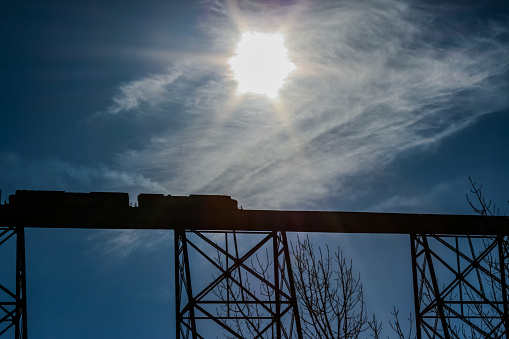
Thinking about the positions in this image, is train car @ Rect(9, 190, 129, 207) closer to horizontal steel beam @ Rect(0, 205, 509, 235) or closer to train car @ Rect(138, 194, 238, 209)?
horizontal steel beam @ Rect(0, 205, 509, 235)

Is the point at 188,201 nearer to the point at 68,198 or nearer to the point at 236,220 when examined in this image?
the point at 236,220

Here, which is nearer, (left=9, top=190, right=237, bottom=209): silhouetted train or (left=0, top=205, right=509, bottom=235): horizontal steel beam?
(left=0, top=205, right=509, bottom=235): horizontal steel beam

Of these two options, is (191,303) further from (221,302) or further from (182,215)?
(182,215)

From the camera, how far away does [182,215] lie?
579 inches

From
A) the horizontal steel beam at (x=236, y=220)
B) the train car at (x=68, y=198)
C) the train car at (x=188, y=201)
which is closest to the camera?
the horizontal steel beam at (x=236, y=220)

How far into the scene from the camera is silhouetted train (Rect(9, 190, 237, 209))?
1455 cm

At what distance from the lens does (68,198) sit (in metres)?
14.7

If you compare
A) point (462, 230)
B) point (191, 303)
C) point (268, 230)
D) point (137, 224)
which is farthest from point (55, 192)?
point (462, 230)

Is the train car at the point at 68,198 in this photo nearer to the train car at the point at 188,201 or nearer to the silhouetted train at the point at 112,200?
the silhouetted train at the point at 112,200

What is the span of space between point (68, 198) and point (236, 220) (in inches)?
157

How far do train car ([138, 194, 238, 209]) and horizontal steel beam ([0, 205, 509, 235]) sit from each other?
A: 29 cm

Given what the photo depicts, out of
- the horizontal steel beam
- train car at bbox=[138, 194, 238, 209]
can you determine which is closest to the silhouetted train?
train car at bbox=[138, 194, 238, 209]

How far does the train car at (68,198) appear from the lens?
572 inches

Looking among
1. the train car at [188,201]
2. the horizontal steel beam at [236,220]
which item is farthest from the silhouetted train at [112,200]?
the horizontal steel beam at [236,220]
